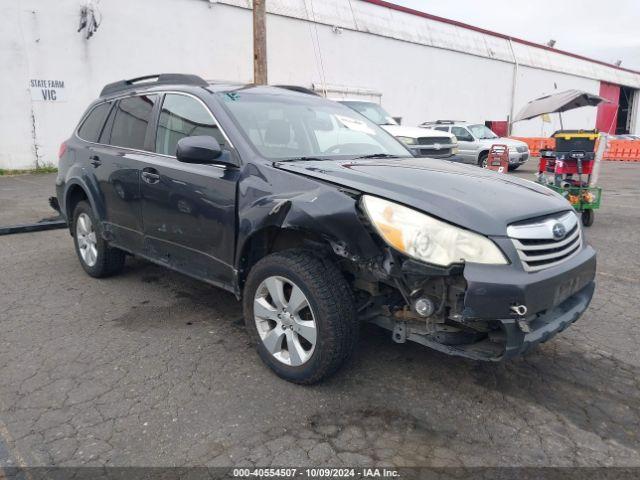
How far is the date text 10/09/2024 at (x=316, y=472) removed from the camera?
2.33 meters

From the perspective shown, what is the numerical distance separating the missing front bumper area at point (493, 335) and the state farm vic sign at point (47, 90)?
43.5 feet

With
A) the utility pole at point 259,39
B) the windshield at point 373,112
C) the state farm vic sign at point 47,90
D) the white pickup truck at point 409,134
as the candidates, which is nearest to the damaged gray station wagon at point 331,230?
the white pickup truck at point 409,134

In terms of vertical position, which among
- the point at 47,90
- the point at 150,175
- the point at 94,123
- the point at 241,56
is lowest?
the point at 150,175

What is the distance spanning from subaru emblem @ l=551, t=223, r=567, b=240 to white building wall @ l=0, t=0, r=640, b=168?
1359 cm

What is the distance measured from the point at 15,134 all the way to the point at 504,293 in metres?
13.8

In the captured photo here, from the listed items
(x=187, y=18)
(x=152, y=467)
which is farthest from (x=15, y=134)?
(x=152, y=467)

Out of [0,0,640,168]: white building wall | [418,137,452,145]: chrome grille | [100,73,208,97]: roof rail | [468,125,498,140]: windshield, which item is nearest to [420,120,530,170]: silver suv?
[468,125,498,140]: windshield

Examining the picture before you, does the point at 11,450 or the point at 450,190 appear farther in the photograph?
the point at 450,190

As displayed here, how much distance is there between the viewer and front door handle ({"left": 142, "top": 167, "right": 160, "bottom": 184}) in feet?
12.9

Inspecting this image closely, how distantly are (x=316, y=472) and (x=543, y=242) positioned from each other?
5.40 ft

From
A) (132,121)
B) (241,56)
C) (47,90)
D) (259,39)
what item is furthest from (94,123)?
(241,56)

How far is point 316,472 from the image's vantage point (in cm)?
235

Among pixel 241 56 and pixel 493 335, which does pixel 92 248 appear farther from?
pixel 241 56

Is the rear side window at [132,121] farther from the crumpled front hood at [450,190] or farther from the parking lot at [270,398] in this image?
the crumpled front hood at [450,190]
